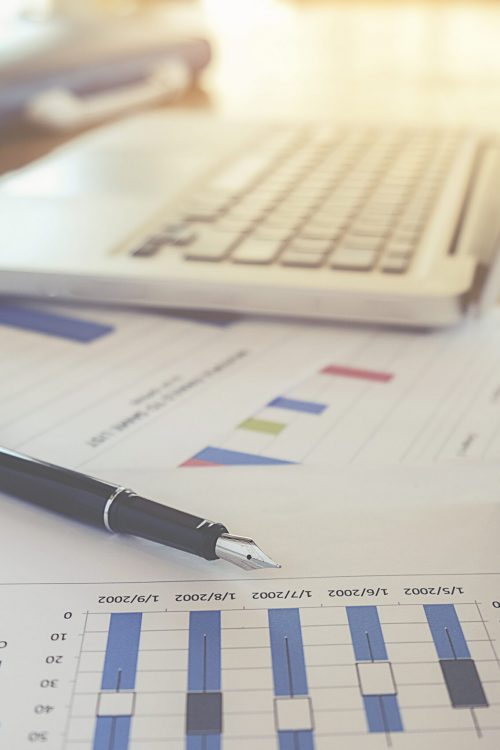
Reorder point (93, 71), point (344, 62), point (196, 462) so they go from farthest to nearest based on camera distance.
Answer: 1. point (344, 62)
2. point (93, 71)
3. point (196, 462)

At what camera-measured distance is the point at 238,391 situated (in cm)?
49

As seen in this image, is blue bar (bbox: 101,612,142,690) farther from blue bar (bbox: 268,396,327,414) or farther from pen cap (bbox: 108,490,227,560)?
blue bar (bbox: 268,396,327,414)

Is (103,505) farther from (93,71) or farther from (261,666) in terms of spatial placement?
(93,71)

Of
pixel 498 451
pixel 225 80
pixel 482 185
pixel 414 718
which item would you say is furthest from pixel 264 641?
pixel 225 80

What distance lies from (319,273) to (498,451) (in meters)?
0.17

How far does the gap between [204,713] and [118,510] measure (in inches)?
3.7

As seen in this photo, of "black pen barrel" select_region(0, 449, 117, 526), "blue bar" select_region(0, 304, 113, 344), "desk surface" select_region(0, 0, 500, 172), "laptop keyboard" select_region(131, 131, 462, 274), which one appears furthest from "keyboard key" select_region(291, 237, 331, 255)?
"desk surface" select_region(0, 0, 500, 172)

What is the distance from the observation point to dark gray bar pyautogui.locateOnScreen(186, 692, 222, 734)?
0.92 feet

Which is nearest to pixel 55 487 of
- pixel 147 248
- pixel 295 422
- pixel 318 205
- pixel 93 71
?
pixel 295 422

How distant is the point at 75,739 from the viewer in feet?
0.90

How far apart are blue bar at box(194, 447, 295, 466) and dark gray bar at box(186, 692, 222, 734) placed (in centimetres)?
14

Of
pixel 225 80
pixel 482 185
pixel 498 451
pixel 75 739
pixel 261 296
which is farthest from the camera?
pixel 225 80

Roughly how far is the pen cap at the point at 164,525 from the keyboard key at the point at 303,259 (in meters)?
0.24

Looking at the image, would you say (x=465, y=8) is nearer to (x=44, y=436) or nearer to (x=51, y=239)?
(x=51, y=239)
